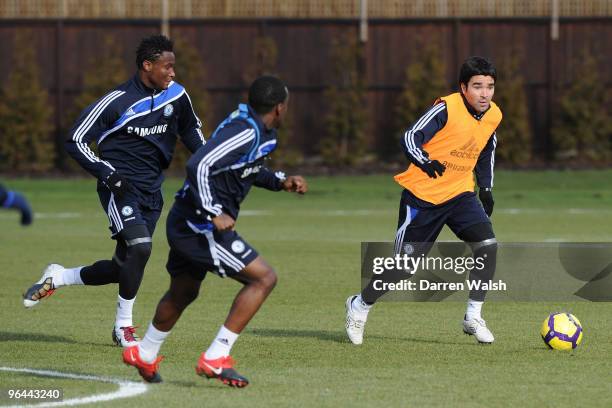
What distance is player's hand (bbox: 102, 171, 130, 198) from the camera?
955cm

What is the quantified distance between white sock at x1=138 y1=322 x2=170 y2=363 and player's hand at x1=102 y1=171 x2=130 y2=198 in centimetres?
160

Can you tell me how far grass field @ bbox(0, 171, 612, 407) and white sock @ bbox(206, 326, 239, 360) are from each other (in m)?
0.25

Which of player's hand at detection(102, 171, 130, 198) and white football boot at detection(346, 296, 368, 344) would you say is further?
white football boot at detection(346, 296, 368, 344)

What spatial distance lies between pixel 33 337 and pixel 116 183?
5.61 ft

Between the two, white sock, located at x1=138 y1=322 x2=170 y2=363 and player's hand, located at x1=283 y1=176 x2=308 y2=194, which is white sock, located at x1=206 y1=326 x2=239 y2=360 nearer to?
white sock, located at x1=138 y1=322 x2=170 y2=363

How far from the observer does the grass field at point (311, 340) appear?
8.04 meters

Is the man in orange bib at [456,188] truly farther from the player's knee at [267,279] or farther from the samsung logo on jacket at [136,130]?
the player's knee at [267,279]

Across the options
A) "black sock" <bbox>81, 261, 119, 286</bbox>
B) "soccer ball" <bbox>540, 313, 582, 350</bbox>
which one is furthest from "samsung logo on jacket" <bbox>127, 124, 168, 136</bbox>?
"soccer ball" <bbox>540, 313, 582, 350</bbox>

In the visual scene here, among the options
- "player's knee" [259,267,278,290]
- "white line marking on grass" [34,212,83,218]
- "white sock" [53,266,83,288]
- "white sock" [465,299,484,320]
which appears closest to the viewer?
"player's knee" [259,267,278,290]

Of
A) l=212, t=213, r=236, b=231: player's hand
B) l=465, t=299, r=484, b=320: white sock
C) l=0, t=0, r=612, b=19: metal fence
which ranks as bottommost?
l=465, t=299, r=484, b=320: white sock

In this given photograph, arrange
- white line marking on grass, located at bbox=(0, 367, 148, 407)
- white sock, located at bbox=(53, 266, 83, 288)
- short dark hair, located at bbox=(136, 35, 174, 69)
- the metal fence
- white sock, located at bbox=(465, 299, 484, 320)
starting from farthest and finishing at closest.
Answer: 1. the metal fence
2. white sock, located at bbox=(53, 266, 83, 288)
3. white sock, located at bbox=(465, 299, 484, 320)
4. short dark hair, located at bbox=(136, 35, 174, 69)
5. white line marking on grass, located at bbox=(0, 367, 148, 407)

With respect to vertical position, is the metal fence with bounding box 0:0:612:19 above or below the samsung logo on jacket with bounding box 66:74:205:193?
above

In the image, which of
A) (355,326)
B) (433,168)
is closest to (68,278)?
(355,326)

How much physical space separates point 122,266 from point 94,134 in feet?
3.38
